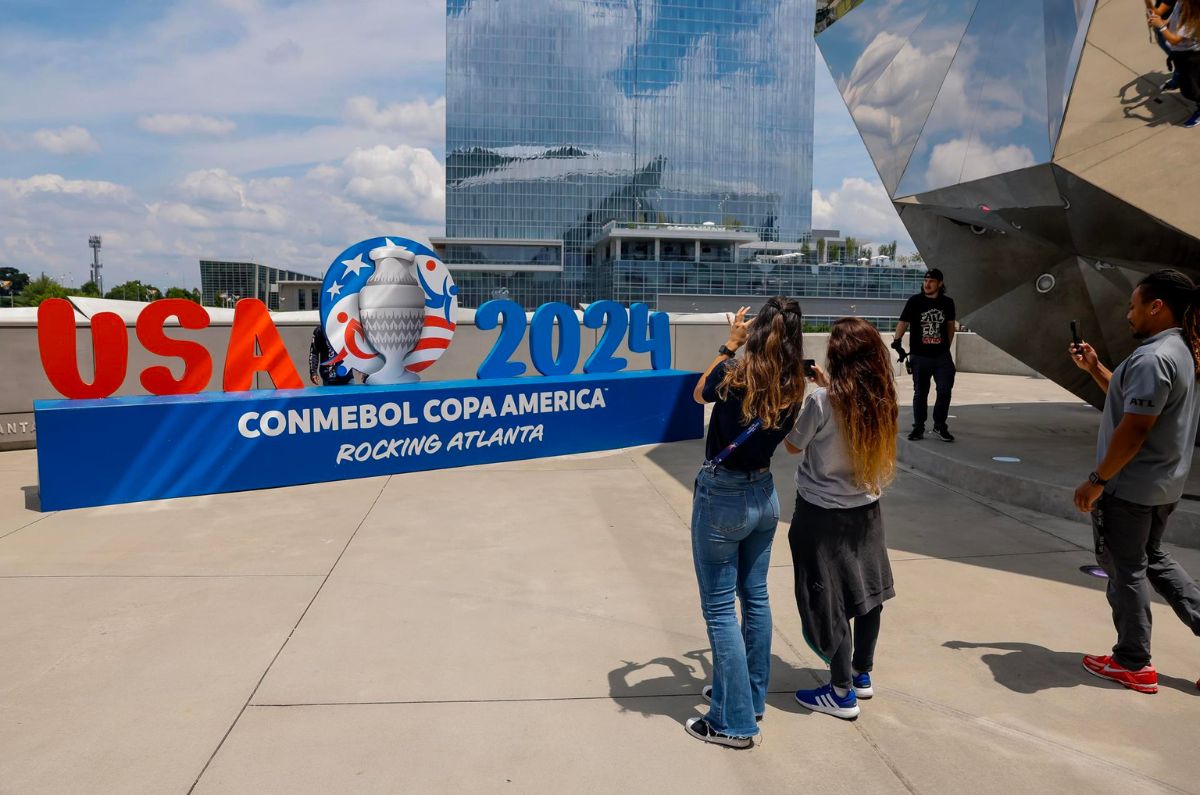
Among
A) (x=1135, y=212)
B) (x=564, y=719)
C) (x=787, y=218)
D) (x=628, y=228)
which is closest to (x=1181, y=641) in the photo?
(x=564, y=719)

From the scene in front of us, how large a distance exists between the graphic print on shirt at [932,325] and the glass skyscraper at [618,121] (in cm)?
9656

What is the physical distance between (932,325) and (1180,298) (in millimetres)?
5074

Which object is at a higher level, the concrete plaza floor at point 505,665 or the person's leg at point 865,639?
A: the person's leg at point 865,639

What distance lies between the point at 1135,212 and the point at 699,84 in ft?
395

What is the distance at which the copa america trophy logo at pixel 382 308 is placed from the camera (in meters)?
9.23

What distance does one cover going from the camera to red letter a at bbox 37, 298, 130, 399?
7.16 metres

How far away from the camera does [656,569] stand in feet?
18.2

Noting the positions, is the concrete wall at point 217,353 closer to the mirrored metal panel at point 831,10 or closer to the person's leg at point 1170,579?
the mirrored metal panel at point 831,10

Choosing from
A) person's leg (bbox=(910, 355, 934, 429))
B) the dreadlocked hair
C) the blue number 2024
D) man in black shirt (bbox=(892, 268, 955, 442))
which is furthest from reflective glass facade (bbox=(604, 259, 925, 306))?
the dreadlocked hair

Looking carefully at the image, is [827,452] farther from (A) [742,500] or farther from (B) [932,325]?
(B) [932,325]

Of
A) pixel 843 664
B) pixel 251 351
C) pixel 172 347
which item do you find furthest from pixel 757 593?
pixel 172 347

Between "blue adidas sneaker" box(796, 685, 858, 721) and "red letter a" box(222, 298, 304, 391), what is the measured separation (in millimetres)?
6548

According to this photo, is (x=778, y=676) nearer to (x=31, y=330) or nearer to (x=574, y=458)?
(x=574, y=458)

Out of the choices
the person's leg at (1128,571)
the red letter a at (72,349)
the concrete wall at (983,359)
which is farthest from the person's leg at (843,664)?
the concrete wall at (983,359)
